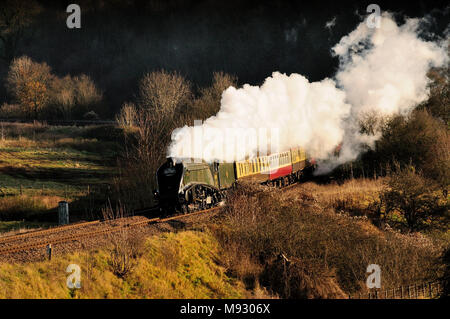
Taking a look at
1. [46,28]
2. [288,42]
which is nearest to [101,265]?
[288,42]

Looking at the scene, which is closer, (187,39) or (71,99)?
(71,99)

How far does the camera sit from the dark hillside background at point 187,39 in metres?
85.1

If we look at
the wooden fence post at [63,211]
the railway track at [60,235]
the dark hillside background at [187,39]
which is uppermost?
the dark hillside background at [187,39]

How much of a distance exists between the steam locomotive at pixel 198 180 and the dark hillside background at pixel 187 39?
4666cm

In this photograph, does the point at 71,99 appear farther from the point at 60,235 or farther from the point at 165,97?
the point at 60,235

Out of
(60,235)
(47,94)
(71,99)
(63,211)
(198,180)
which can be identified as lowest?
(60,235)

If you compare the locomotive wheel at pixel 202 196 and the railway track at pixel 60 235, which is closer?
the railway track at pixel 60 235

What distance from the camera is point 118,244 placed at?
1544cm

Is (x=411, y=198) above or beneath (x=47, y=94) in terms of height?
beneath

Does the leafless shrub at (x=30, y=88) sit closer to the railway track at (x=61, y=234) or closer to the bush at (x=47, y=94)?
the bush at (x=47, y=94)

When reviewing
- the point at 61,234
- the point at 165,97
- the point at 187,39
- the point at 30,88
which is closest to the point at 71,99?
the point at 30,88

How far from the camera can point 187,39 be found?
106m

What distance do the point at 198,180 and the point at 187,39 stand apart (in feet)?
293

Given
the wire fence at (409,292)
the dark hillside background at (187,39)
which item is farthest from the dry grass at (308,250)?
the dark hillside background at (187,39)
